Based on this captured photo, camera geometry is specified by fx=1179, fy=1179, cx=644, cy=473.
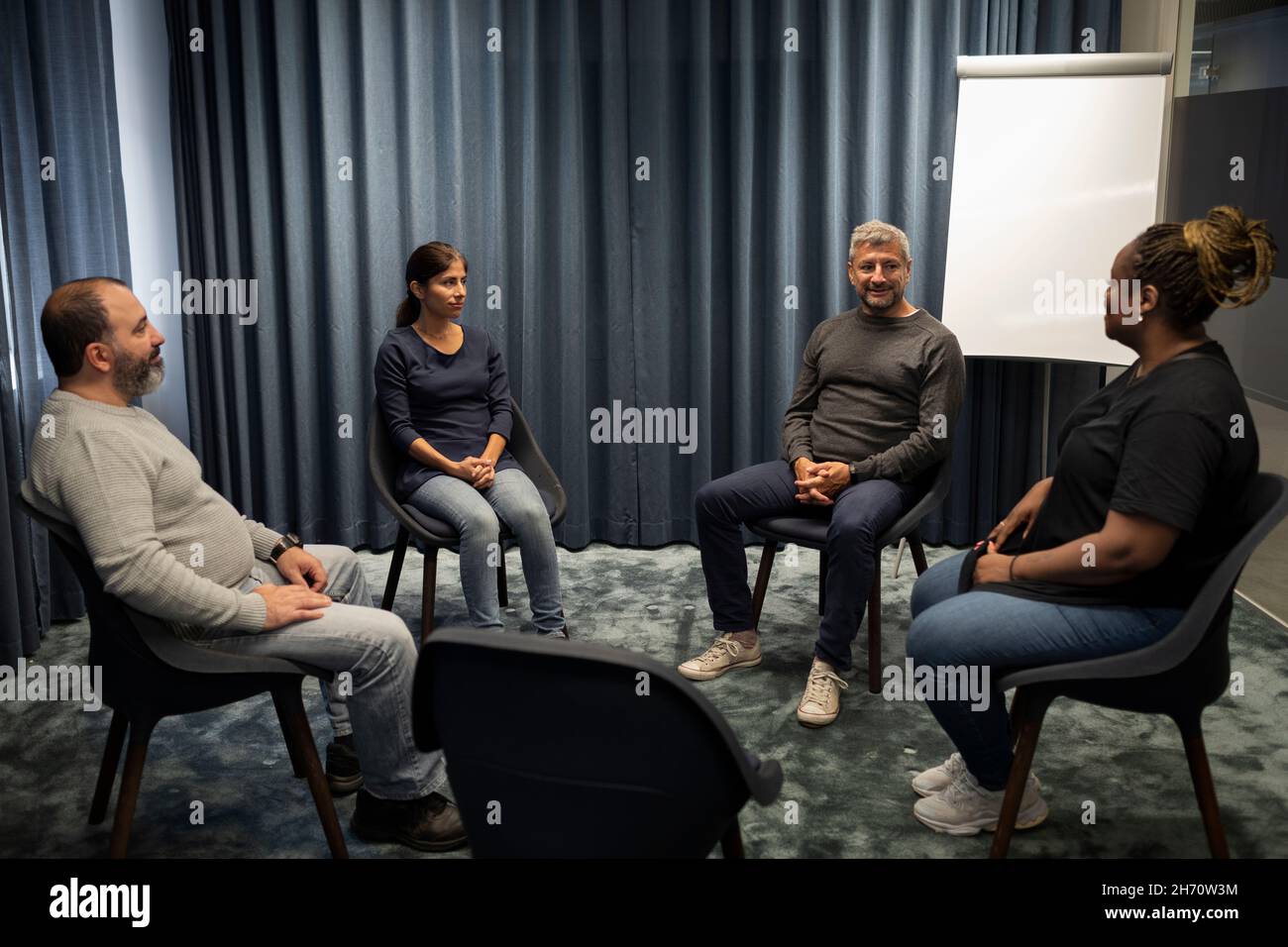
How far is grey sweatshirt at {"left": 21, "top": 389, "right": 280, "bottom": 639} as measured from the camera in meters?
2.02

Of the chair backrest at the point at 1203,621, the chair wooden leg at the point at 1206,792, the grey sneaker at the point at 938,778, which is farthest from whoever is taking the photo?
the grey sneaker at the point at 938,778

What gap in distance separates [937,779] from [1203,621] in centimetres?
76

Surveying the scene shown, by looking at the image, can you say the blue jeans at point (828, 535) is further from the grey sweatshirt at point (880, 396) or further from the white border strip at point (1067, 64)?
the white border strip at point (1067, 64)

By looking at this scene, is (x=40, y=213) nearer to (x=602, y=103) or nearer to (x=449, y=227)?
(x=449, y=227)

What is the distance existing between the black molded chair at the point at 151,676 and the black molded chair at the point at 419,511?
86cm

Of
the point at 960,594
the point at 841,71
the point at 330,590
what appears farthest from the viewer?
the point at 841,71

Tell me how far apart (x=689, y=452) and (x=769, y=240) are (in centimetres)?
84

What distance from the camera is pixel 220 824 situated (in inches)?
96.2

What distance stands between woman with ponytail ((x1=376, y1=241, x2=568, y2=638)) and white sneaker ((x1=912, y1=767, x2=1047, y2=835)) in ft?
4.18

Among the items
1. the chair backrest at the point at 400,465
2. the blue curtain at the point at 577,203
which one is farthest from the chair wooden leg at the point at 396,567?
the blue curtain at the point at 577,203

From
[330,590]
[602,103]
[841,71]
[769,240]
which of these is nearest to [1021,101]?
[841,71]

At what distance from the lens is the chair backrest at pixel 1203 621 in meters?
1.93

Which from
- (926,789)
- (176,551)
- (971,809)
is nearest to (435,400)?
(176,551)
